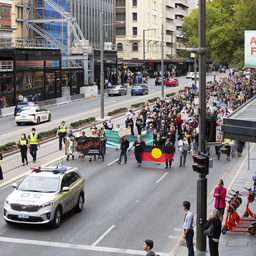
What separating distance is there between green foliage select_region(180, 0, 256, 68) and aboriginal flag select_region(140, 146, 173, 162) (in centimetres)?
1869

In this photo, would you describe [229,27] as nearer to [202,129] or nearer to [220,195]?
[220,195]

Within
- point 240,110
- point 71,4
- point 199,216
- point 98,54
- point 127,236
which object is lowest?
point 127,236

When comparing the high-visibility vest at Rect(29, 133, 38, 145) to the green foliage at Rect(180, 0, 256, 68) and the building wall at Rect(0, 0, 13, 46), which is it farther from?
the building wall at Rect(0, 0, 13, 46)

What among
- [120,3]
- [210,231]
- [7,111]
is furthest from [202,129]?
[120,3]

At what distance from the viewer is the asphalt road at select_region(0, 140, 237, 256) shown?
14.3 m

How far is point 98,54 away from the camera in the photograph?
244 ft

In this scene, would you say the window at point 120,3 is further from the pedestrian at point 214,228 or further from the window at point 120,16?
the pedestrian at point 214,228

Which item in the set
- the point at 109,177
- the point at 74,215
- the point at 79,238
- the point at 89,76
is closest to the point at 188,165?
the point at 109,177

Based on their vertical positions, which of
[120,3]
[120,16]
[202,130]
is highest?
[120,3]

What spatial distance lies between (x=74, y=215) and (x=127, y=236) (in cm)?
286

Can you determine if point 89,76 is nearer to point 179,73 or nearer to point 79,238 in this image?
point 179,73

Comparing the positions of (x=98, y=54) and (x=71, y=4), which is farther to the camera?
(x=71, y=4)

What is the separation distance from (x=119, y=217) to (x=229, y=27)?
3011 cm

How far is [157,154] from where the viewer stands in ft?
82.7
